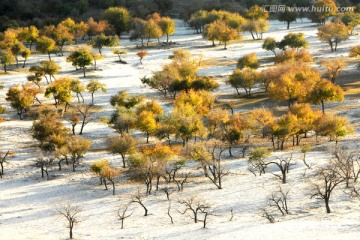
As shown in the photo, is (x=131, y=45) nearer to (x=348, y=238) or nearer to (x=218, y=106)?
(x=218, y=106)

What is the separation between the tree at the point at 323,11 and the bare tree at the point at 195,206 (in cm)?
12181

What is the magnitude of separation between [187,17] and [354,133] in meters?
112

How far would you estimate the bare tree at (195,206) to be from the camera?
5388cm

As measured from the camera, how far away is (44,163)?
234 ft

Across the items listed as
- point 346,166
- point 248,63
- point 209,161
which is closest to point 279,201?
point 346,166

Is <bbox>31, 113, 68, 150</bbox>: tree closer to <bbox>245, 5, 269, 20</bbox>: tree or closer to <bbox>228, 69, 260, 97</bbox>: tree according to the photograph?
<bbox>228, 69, 260, 97</bbox>: tree

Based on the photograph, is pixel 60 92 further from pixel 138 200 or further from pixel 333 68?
pixel 333 68

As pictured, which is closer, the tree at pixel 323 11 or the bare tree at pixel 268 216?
the bare tree at pixel 268 216

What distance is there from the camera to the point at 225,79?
11419 centimetres

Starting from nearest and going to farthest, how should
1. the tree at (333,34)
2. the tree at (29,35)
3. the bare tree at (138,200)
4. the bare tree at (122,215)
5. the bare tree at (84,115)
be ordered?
the bare tree at (122,215), the bare tree at (138,200), the bare tree at (84,115), the tree at (333,34), the tree at (29,35)

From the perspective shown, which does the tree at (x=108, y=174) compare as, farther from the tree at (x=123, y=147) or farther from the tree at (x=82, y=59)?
the tree at (x=82, y=59)

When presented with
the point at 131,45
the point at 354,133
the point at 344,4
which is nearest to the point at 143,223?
the point at 354,133

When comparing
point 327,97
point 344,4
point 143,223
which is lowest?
point 143,223

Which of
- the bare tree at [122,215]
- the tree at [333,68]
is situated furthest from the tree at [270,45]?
the bare tree at [122,215]
